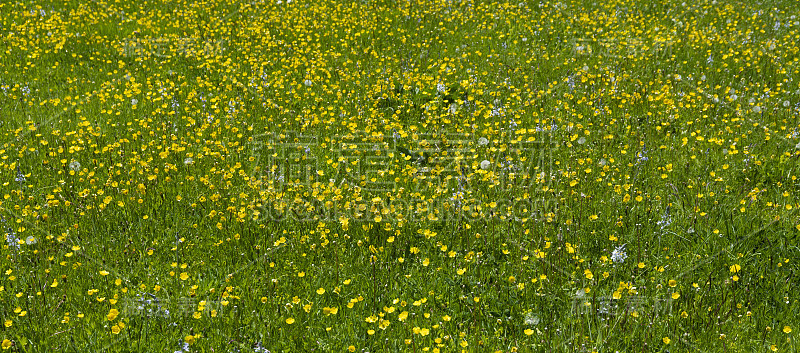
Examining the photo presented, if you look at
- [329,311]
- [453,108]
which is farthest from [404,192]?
[453,108]

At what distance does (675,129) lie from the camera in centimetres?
621

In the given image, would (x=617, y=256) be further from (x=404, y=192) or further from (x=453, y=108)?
(x=453, y=108)

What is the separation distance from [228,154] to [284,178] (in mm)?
743

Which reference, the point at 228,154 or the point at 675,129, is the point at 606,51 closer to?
the point at 675,129

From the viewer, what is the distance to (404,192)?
511 cm

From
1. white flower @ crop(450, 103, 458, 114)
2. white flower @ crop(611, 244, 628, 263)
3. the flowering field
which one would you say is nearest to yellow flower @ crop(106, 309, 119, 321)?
the flowering field

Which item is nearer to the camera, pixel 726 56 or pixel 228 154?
pixel 228 154

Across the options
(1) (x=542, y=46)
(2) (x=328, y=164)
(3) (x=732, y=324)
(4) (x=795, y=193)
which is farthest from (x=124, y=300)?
(1) (x=542, y=46)

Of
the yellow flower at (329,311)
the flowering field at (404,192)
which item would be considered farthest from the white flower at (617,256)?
the yellow flower at (329,311)

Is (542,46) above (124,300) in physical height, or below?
above

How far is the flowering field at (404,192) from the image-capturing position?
3604 mm

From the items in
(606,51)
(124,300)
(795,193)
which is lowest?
(124,300)

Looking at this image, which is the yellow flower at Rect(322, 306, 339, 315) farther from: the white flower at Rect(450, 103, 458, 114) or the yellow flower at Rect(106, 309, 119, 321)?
the white flower at Rect(450, 103, 458, 114)

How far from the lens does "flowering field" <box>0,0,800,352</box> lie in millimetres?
3604
